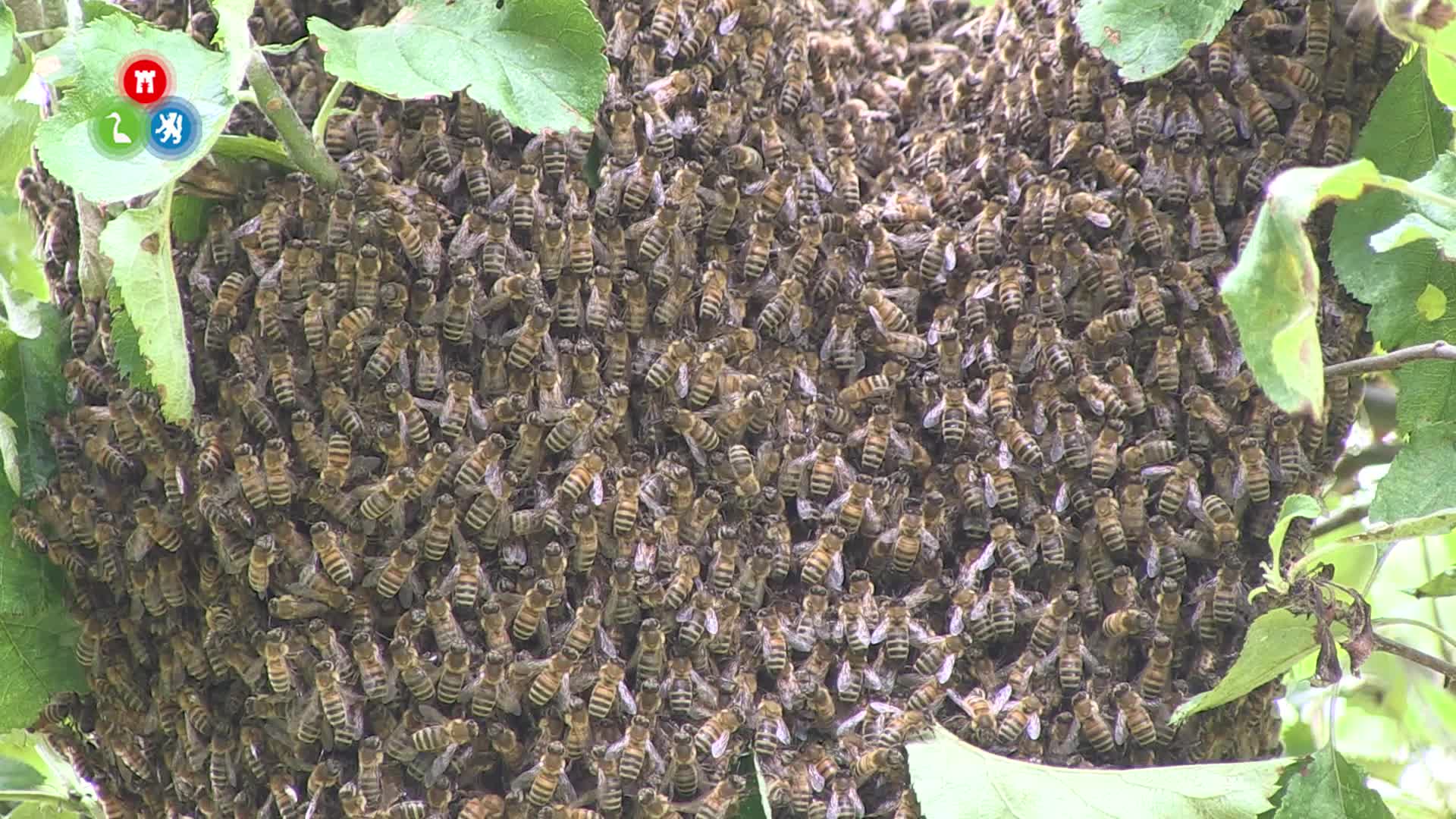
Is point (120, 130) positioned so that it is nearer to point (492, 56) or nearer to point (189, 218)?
point (189, 218)

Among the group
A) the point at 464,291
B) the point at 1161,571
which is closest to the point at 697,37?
the point at 464,291

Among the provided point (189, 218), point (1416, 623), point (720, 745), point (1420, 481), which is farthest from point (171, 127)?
point (1416, 623)

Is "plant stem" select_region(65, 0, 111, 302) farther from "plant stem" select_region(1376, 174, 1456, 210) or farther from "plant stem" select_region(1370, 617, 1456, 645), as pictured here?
"plant stem" select_region(1370, 617, 1456, 645)

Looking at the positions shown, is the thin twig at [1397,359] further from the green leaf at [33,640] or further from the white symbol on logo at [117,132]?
the green leaf at [33,640]

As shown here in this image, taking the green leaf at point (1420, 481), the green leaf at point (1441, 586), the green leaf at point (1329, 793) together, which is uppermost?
the green leaf at point (1420, 481)

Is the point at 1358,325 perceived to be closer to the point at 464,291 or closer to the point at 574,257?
the point at 574,257

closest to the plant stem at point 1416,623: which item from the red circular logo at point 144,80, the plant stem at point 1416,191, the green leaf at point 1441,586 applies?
the green leaf at point 1441,586

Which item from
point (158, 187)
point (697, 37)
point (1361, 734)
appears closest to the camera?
point (158, 187)
